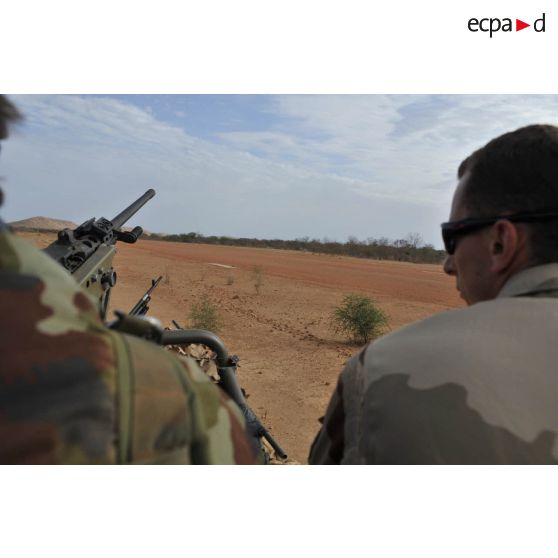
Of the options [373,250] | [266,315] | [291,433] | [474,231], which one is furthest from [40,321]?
[373,250]

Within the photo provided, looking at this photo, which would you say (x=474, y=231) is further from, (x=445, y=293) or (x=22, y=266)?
(x=445, y=293)

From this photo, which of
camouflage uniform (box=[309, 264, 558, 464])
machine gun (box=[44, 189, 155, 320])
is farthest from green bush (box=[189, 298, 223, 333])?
camouflage uniform (box=[309, 264, 558, 464])

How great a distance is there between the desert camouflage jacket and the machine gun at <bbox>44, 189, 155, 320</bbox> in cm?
290

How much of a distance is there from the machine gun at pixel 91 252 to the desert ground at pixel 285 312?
321 cm

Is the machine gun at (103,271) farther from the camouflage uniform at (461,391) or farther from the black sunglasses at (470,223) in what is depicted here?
the camouflage uniform at (461,391)

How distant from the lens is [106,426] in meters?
0.95

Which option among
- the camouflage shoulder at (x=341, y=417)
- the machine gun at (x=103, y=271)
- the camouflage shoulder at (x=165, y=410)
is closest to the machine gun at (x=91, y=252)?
the machine gun at (x=103, y=271)

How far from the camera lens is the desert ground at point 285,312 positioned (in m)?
8.21

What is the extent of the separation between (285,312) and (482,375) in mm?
14971

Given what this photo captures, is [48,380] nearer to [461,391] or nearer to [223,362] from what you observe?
[461,391]

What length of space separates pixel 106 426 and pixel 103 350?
0.13m

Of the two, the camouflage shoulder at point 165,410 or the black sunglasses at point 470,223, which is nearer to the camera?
the camouflage shoulder at point 165,410

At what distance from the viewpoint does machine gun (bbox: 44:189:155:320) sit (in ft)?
12.8

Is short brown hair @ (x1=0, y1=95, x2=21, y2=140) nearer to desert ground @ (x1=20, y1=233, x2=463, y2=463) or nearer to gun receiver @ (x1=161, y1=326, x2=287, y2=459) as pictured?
gun receiver @ (x1=161, y1=326, x2=287, y2=459)
